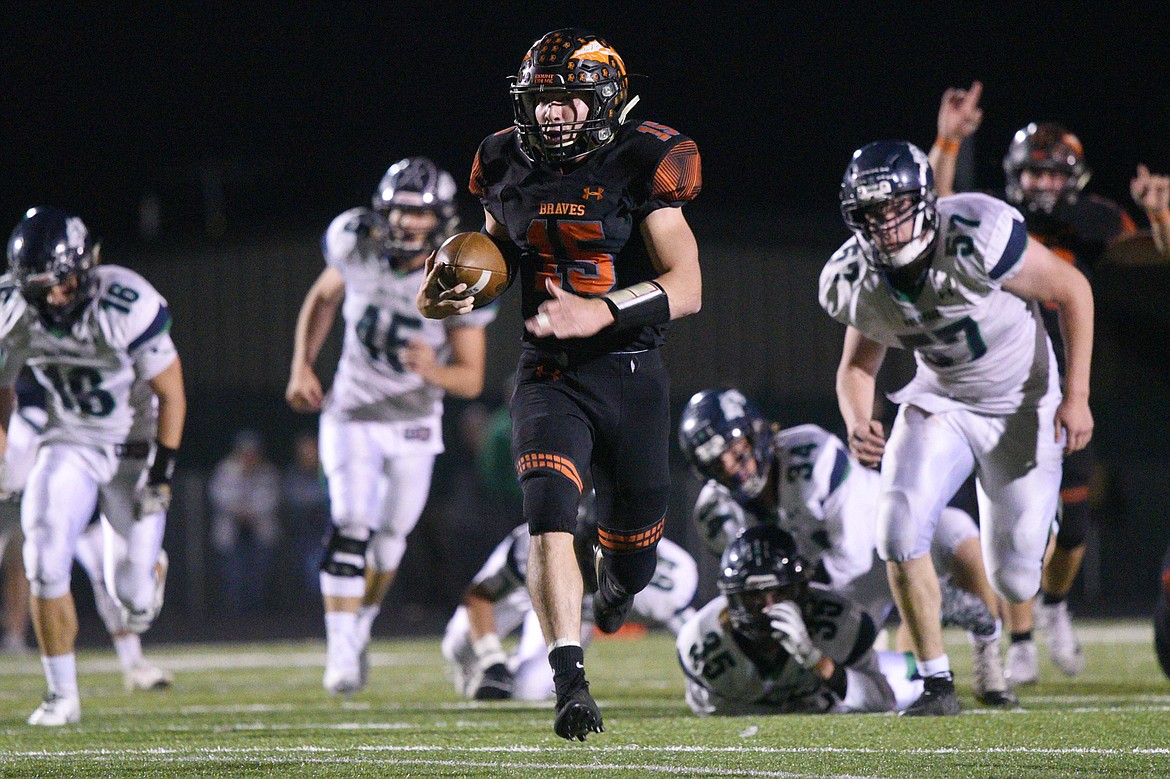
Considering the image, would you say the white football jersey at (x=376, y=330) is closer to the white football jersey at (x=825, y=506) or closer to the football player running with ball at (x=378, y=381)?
Answer: the football player running with ball at (x=378, y=381)

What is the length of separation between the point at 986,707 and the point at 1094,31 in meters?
12.3

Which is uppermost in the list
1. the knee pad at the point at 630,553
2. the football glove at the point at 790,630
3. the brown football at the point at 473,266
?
the brown football at the point at 473,266

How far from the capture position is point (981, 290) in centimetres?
510

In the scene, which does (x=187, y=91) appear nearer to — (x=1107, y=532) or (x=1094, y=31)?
(x=1094, y=31)

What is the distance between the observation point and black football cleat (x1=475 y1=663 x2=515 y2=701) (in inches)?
257

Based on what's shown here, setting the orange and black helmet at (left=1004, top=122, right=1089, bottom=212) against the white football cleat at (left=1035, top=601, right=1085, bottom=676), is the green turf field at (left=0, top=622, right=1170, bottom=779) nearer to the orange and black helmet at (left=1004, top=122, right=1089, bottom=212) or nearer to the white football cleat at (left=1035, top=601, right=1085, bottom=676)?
the white football cleat at (left=1035, top=601, right=1085, bottom=676)

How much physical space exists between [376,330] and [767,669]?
260 cm

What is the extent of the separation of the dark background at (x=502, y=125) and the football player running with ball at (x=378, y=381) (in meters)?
7.31

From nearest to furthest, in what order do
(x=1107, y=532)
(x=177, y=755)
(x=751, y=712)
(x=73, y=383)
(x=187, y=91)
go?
(x=177, y=755) < (x=751, y=712) < (x=73, y=383) < (x=1107, y=532) < (x=187, y=91)

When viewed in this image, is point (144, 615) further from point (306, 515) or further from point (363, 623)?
point (306, 515)

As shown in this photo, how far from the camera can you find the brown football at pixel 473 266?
163 inches

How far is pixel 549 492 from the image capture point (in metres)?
3.95

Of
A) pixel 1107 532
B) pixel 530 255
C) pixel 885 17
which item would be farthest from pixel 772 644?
pixel 885 17

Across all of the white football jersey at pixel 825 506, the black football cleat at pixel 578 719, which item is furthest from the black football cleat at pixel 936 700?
the black football cleat at pixel 578 719
